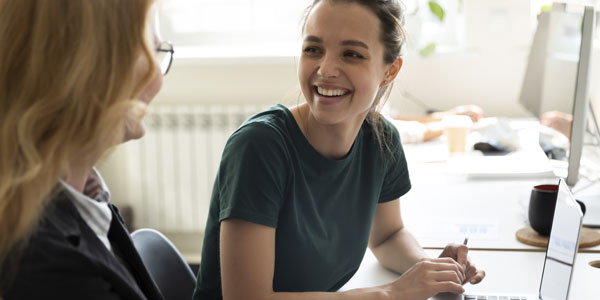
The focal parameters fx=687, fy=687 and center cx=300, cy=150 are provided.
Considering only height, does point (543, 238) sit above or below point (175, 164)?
above

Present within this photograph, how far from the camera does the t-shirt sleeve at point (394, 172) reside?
4.87ft

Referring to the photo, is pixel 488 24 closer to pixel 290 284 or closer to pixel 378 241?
pixel 378 241

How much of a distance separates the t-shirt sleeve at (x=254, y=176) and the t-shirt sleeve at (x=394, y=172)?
32cm

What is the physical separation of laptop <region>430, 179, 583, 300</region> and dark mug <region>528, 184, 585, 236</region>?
0.89 ft

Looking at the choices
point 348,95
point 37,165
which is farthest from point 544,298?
point 37,165

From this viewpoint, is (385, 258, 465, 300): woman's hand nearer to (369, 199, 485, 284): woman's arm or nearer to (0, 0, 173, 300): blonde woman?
(369, 199, 485, 284): woman's arm

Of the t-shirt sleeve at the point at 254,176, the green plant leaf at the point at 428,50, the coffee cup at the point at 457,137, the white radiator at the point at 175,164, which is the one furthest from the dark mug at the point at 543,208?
the white radiator at the point at 175,164

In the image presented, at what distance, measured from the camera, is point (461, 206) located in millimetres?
1829

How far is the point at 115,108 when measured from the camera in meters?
0.86

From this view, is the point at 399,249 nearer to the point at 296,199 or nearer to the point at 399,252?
the point at 399,252

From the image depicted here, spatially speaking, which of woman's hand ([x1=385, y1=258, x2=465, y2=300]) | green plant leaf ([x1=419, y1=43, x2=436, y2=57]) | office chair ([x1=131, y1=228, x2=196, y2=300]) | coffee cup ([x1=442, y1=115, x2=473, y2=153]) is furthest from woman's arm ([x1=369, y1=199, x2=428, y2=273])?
green plant leaf ([x1=419, y1=43, x2=436, y2=57])

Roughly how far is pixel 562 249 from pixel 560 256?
0.01 m

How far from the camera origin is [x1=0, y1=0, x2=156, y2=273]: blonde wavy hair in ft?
2.68

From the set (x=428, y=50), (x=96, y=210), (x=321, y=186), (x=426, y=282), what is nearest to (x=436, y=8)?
(x=428, y=50)
